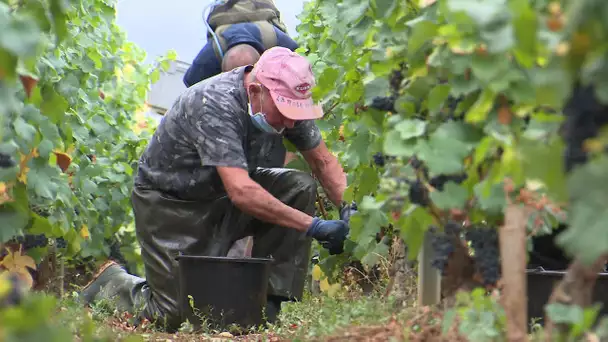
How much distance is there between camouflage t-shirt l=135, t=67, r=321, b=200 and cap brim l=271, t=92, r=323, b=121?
0.60 ft

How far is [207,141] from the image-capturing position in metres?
4.07

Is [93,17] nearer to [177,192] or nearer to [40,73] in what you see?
[177,192]

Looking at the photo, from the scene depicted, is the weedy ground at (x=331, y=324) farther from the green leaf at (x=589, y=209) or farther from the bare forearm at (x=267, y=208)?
the green leaf at (x=589, y=209)

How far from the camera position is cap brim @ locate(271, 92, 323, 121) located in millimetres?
4129

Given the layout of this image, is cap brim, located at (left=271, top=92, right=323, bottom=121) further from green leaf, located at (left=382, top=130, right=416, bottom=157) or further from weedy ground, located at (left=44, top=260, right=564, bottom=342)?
green leaf, located at (left=382, top=130, right=416, bottom=157)

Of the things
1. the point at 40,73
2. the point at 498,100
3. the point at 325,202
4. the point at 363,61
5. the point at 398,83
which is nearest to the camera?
the point at 498,100

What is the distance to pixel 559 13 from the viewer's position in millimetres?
1380

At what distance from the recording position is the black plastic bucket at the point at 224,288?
387cm

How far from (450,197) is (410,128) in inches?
8.9

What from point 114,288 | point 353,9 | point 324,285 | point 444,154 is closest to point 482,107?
point 444,154

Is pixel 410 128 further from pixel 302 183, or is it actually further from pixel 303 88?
pixel 302 183

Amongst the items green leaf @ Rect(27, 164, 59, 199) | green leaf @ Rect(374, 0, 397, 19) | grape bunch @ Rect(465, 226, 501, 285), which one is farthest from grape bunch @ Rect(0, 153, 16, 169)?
grape bunch @ Rect(465, 226, 501, 285)

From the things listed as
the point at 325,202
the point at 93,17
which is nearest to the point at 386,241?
the point at 325,202

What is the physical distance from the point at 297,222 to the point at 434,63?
1890 millimetres
